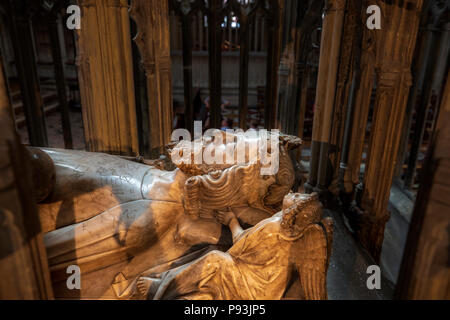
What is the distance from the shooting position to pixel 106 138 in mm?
3436

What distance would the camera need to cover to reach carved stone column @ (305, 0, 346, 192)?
10.7ft

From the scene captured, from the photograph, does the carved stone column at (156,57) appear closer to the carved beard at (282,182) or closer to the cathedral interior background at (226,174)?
the cathedral interior background at (226,174)

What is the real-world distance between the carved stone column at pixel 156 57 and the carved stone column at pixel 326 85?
1637 mm

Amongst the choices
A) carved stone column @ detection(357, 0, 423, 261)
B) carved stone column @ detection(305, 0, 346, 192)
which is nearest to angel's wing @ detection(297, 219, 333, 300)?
carved stone column @ detection(357, 0, 423, 261)

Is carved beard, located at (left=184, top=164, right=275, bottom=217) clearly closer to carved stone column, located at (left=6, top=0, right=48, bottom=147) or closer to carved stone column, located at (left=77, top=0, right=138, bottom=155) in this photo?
carved stone column, located at (left=77, top=0, right=138, bottom=155)

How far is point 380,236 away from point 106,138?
287 centimetres

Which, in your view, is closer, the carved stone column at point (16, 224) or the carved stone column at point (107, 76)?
the carved stone column at point (16, 224)

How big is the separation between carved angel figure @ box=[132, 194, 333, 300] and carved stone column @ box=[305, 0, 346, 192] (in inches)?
78.8

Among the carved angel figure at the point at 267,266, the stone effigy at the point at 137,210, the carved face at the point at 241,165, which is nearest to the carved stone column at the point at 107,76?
the stone effigy at the point at 137,210

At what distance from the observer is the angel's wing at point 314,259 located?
1.72 metres

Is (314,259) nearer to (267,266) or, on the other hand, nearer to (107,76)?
(267,266)

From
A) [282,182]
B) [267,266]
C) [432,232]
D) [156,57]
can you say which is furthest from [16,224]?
[156,57]
